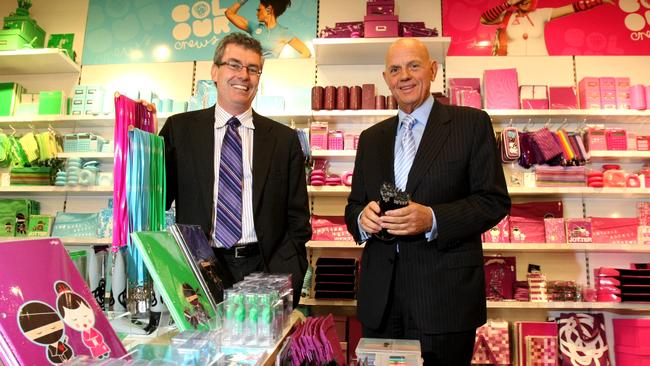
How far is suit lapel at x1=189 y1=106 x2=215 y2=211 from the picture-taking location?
171 centimetres

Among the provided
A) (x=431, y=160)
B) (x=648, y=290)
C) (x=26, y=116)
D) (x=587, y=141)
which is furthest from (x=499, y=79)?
(x=26, y=116)

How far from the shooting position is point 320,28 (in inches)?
174

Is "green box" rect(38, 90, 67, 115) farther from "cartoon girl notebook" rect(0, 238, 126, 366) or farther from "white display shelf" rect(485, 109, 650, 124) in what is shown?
"white display shelf" rect(485, 109, 650, 124)

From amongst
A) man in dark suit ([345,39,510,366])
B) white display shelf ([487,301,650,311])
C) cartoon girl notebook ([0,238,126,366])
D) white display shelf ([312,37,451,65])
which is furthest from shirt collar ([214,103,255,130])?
white display shelf ([487,301,650,311])

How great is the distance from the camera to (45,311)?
81 centimetres

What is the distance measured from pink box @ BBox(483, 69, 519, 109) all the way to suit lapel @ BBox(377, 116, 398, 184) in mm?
2128

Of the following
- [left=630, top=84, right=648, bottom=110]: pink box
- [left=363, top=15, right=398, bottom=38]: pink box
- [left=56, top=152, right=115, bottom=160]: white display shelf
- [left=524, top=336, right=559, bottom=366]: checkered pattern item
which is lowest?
[left=524, top=336, right=559, bottom=366]: checkered pattern item

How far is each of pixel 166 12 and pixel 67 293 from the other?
4.49m

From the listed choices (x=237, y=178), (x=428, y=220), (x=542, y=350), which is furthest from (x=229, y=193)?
(x=542, y=350)

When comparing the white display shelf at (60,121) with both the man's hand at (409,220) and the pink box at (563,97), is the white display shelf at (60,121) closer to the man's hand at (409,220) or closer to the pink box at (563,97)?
the man's hand at (409,220)

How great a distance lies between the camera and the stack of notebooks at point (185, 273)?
38.5 inches

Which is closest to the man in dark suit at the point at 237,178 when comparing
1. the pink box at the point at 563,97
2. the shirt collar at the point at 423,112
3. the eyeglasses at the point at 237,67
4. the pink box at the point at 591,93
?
the eyeglasses at the point at 237,67

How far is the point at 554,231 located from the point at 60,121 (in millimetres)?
4820

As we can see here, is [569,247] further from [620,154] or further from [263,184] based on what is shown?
[263,184]
